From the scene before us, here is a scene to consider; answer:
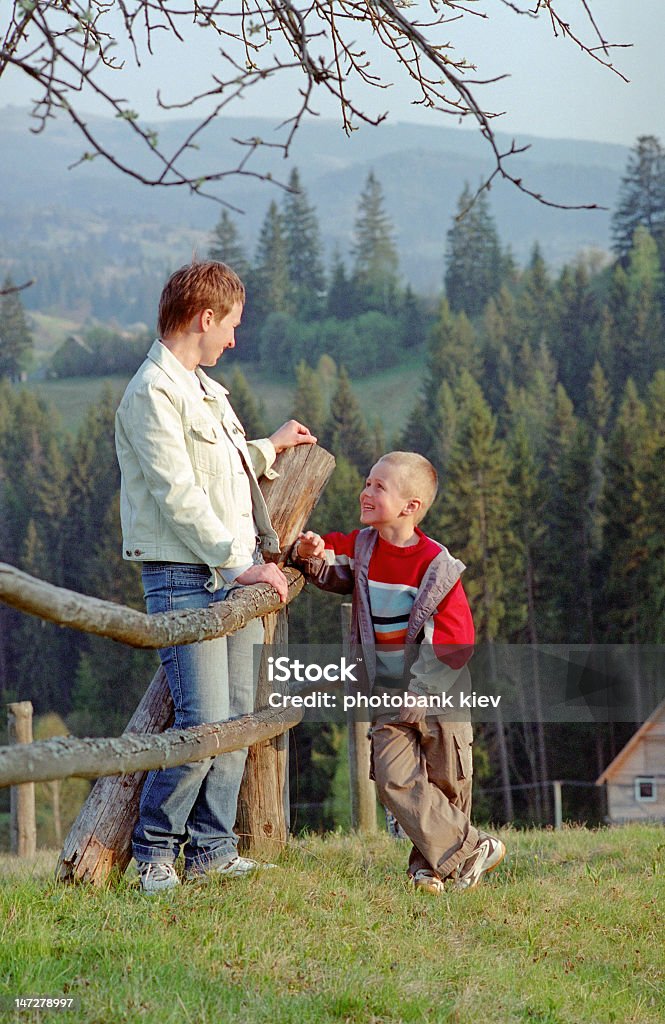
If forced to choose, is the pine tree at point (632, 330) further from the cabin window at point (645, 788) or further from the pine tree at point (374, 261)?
the cabin window at point (645, 788)

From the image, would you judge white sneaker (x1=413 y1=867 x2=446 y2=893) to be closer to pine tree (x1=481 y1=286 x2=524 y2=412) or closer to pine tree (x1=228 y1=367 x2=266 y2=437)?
pine tree (x1=228 y1=367 x2=266 y2=437)

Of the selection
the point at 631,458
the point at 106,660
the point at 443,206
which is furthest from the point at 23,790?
the point at 443,206

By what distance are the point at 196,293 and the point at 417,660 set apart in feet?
4.61

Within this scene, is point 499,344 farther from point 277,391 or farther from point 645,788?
point 645,788

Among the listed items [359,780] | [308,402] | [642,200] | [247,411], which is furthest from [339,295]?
[359,780]

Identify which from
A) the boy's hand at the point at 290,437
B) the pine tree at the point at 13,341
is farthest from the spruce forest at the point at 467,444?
the boy's hand at the point at 290,437

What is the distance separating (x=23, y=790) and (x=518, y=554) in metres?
32.6

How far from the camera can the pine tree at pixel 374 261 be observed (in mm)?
87062

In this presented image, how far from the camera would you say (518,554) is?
41875 mm

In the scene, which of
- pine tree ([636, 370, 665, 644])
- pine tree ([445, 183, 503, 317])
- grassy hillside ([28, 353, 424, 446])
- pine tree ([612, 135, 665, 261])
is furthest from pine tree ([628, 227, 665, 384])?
pine tree ([636, 370, 665, 644])

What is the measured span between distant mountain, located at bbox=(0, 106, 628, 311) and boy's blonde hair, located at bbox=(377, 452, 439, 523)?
120m

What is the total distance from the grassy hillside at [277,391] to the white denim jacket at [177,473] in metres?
66.5

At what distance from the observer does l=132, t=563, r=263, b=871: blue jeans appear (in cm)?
361

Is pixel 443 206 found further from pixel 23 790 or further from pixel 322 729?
pixel 23 790
